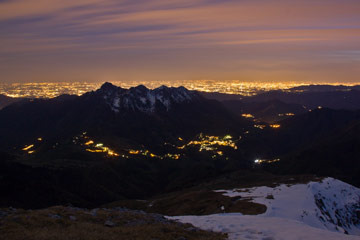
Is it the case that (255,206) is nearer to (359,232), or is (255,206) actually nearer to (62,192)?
(359,232)

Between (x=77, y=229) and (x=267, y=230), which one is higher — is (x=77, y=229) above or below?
above

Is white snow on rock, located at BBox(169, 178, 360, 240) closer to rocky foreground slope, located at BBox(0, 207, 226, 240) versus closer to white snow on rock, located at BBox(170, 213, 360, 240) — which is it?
white snow on rock, located at BBox(170, 213, 360, 240)

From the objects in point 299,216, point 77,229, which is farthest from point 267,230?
point 299,216

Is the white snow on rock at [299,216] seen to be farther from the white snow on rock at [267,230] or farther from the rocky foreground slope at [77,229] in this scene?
the rocky foreground slope at [77,229]

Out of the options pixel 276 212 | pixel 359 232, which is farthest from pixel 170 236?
pixel 359 232

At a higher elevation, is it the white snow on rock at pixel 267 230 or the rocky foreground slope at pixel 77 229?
the rocky foreground slope at pixel 77 229

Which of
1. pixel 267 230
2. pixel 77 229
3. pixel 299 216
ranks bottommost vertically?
pixel 299 216

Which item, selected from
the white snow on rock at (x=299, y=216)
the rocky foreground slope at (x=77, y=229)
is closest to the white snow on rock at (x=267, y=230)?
the white snow on rock at (x=299, y=216)

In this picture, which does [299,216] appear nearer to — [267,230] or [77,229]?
[267,230]

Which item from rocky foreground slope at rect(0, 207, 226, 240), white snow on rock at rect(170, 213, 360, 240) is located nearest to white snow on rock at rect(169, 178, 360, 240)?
white snow on rock at rect(170, 213, 360, 240)
